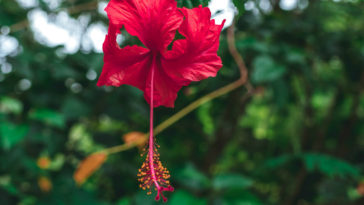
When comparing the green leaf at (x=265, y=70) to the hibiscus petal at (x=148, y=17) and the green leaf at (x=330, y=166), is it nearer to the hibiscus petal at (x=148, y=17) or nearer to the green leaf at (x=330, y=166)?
the green leaf at (x=330, y=166)

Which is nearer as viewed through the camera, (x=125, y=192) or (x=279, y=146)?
(x=125, y=192)

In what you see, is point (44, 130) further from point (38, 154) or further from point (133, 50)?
point (133, 50)

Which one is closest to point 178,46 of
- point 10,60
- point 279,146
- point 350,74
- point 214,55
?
point 214,55

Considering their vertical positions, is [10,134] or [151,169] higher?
[151,169]

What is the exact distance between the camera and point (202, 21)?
0.41 metres

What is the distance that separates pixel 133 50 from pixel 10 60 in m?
1.23

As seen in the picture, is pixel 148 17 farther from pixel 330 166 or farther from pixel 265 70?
pixel 330 166

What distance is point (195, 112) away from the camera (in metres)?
1.59

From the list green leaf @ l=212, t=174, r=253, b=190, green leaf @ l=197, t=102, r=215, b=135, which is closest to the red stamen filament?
green leaf @ l=212, t=174, r=253, b=190

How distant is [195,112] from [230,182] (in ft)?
1.27

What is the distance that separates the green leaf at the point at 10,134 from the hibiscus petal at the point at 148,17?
3.28ft

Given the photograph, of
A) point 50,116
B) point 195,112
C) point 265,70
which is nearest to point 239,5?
point 265,70

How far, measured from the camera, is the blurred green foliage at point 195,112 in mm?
1345

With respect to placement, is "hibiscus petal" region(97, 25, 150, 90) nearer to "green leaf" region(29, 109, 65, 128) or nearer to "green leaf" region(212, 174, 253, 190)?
"green leaf" region(29, 109, 65, 128)
